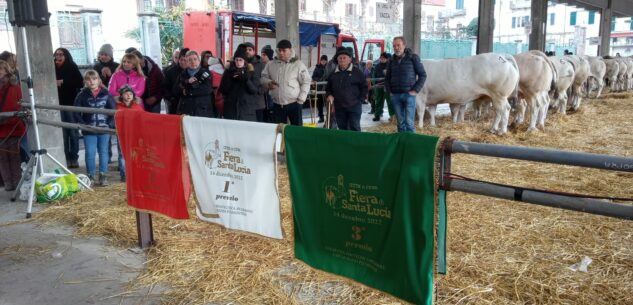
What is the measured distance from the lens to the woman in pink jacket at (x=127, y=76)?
24.2ft

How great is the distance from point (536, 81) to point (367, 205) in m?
9.89

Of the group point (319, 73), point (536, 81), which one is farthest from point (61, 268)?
point (319, 73)

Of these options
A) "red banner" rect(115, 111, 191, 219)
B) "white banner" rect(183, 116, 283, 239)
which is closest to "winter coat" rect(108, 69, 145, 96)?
"red banner" rect(115, 111, 191, 219)

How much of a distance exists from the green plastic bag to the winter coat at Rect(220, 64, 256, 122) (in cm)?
238

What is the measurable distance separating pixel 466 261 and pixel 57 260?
3.45 meters

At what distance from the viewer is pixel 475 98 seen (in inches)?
455

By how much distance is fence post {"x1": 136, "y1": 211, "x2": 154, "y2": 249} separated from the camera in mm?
4539

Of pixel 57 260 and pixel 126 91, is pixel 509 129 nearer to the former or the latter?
pixel 126 91

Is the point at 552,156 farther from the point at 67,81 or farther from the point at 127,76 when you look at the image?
the point at 67,81

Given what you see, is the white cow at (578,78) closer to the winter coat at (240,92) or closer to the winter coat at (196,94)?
the winter coat at (240,92)

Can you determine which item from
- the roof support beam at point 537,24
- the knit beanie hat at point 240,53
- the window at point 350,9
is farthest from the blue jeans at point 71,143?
the window at point 350,9

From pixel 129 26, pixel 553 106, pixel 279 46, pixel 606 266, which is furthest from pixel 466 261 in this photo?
pixel 129 26

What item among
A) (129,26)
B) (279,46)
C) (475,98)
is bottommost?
(475,98)

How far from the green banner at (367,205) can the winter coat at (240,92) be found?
4496 mm
